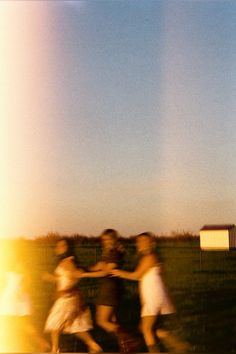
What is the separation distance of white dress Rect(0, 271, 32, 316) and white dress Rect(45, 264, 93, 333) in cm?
31

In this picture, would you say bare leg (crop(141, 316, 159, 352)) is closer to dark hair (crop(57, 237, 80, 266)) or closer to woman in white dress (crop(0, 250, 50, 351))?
dark hair (crop(57, 237, 80, 266))

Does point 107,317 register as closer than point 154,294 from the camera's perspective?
No

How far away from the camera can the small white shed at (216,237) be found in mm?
43500

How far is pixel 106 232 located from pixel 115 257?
25 centimetres

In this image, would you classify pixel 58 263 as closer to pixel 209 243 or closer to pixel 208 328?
pixel 208 328

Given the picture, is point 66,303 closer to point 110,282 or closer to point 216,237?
point 110,282

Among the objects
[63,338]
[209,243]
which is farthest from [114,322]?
[209,243]

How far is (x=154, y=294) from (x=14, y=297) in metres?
1.49

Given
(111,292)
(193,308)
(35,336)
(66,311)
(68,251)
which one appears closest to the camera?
(111,292)

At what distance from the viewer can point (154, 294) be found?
6.45 m

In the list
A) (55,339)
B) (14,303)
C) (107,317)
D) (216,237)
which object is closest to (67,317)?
(55,339)

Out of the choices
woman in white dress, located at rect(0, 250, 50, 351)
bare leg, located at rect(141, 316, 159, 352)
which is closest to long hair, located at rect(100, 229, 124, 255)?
bare leg, located at rect(141, 316, 159, 352)

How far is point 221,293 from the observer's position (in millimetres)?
15367

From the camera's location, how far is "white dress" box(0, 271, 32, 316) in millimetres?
7062
